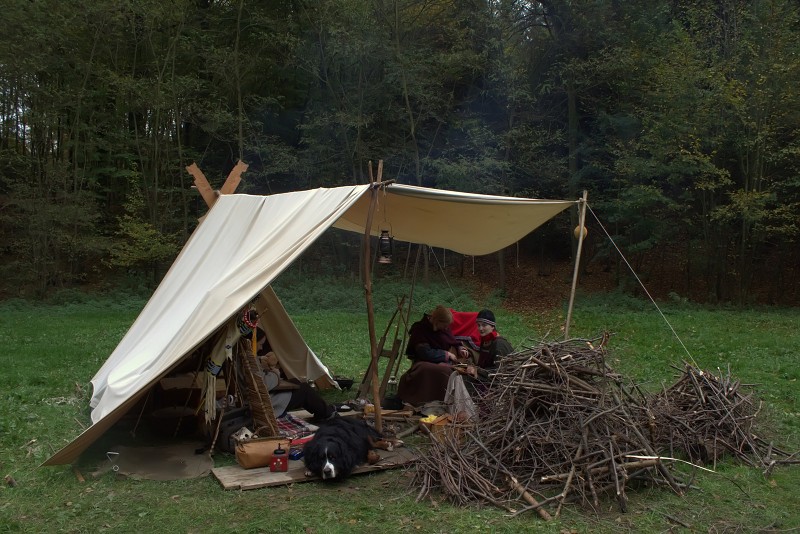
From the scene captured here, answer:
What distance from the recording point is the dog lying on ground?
13.0 ft

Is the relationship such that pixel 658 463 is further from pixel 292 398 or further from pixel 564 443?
pixel 292 398

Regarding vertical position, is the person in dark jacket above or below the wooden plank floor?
above

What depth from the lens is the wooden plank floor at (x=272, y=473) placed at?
3.95 metres

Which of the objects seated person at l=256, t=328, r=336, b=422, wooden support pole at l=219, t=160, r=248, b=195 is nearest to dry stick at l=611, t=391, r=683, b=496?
seated person at l=256, t=328, r=336, b=422

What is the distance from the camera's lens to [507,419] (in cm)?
393

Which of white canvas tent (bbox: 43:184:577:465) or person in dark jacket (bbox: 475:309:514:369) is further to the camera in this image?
person in dark jacket (bbox: 475:309:514:369)

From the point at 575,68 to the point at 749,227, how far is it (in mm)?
4892

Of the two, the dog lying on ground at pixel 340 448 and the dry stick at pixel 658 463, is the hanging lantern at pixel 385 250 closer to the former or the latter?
the dog lying on ground at pixel 340 448

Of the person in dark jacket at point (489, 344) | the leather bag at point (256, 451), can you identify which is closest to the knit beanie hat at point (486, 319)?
the person in dark jacket at point (489, 344)

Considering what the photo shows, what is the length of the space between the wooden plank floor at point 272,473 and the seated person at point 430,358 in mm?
1236

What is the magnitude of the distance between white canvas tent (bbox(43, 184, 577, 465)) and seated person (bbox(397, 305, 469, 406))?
93 cm

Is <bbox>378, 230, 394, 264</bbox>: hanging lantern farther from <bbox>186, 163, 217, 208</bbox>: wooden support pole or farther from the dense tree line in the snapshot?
the dense tree line

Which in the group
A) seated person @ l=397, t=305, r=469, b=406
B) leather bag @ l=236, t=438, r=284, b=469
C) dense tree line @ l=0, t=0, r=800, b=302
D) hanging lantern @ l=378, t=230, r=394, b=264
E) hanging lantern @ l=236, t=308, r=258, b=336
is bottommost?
leather bag @ l=236, t=438, r=284, b=469

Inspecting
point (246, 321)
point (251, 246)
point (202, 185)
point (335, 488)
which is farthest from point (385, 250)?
point (202, 185)
